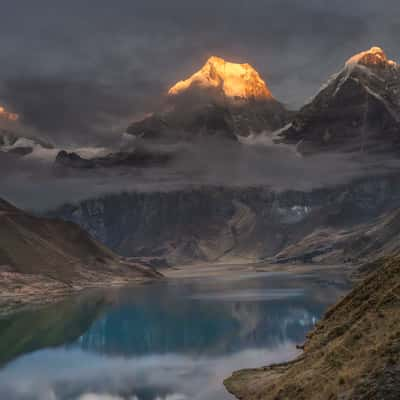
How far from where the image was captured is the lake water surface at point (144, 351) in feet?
273

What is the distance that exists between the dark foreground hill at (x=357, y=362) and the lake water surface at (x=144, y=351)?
48.2 feet

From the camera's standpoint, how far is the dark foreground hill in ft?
135

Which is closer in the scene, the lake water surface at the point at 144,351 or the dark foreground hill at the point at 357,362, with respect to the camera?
the dark foreground hill at the point at 357,362

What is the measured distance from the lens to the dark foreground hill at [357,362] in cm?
4128

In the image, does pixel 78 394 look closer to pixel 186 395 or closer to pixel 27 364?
pixel 186 395

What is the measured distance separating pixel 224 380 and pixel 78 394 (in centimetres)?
2156

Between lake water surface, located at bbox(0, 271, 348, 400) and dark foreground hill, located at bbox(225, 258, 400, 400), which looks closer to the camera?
dark foreground hill, located at bbox(225, 258, 400, 400)

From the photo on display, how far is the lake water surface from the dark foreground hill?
48.2ft

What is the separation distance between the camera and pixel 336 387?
45156 mm

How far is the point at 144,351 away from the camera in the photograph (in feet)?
403

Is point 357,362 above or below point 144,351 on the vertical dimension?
below

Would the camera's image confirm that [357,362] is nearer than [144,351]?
Yes

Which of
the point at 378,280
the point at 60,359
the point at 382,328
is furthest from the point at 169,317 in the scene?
the point at 382,328

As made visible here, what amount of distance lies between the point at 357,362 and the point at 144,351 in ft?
272
